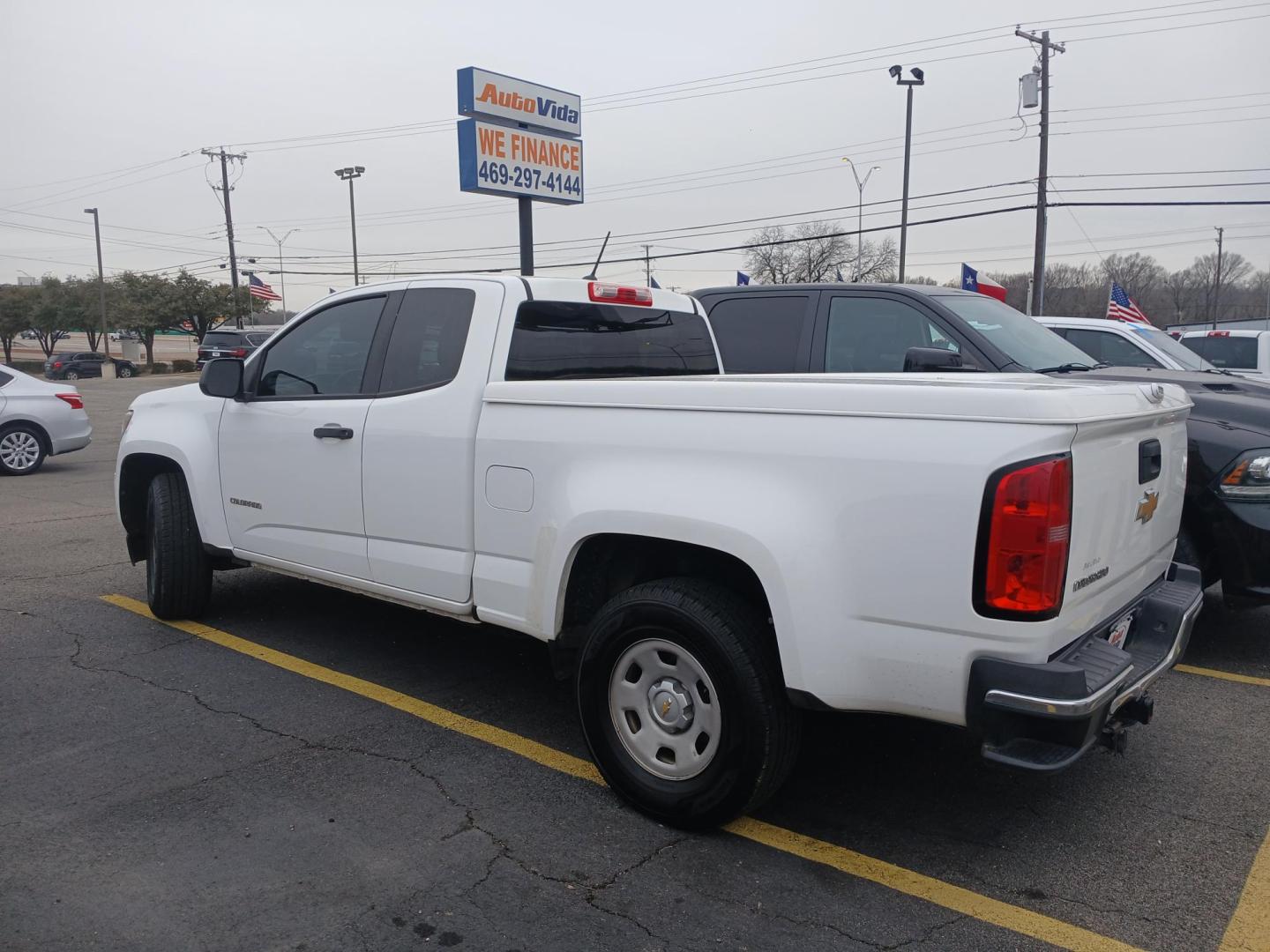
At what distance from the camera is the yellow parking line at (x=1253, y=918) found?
273 centimetres

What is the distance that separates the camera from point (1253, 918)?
2.86m

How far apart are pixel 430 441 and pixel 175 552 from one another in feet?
7.78

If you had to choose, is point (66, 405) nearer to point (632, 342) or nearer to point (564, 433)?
point (632, 342)

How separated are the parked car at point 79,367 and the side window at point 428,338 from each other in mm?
54303

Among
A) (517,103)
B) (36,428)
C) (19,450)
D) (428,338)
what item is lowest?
(19,450)

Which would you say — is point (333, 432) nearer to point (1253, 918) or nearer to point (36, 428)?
point (1253, 918)

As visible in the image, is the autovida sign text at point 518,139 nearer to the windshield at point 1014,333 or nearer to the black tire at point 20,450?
the black tire at point 20,450

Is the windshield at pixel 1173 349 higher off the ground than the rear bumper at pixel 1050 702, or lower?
higher

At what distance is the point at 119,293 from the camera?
58.3m

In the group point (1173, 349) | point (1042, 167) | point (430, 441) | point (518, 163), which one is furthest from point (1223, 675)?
point (1042, 167)

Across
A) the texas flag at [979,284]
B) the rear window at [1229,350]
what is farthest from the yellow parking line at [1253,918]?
the rear window at [1229,350]

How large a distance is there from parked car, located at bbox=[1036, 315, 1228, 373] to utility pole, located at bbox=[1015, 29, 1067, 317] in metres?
20.0

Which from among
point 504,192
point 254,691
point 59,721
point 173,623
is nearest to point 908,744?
point 254,691

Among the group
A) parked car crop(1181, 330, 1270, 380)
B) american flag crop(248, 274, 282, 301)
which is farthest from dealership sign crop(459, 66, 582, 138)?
A: american flag crop(248, 274, 282, 301)
